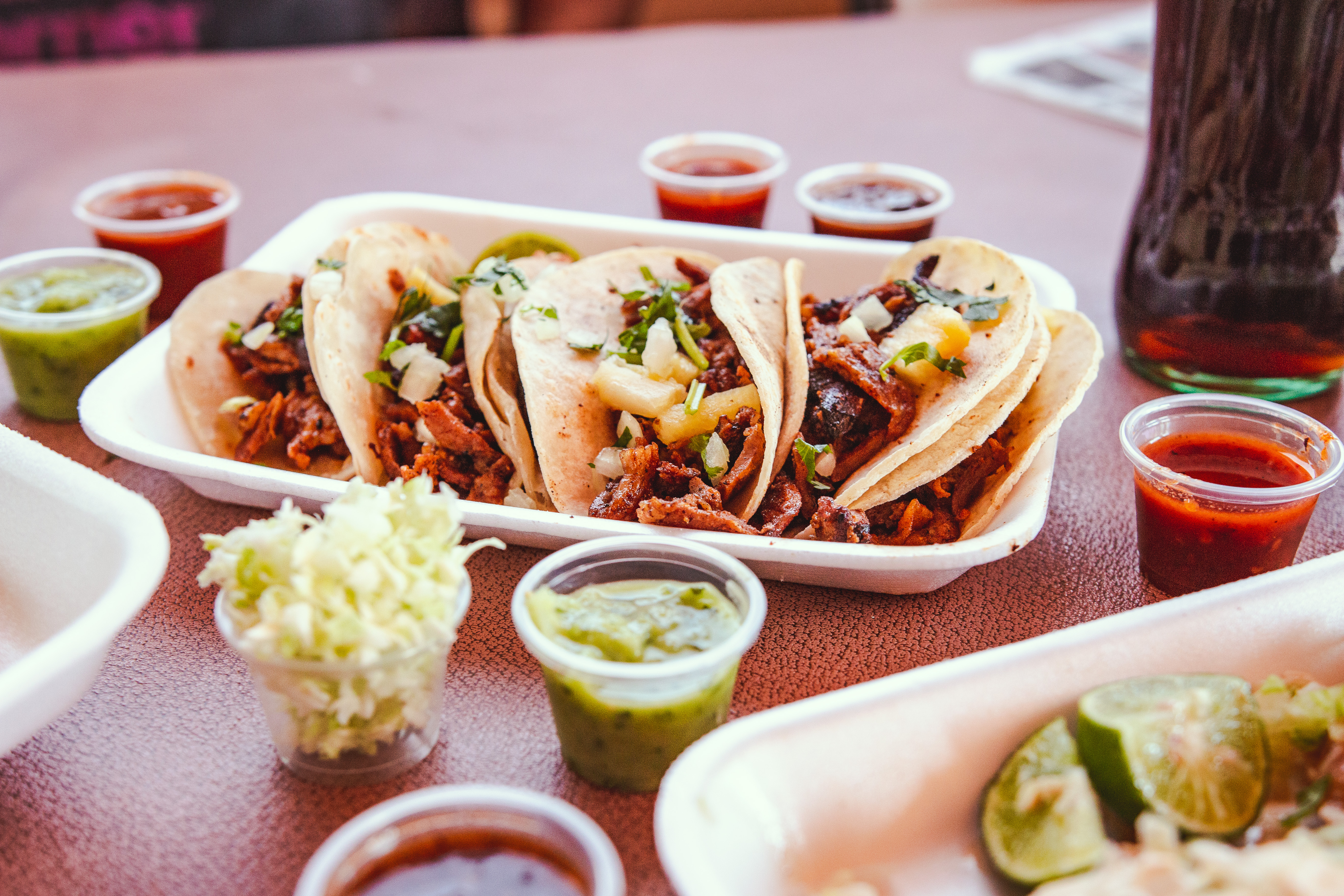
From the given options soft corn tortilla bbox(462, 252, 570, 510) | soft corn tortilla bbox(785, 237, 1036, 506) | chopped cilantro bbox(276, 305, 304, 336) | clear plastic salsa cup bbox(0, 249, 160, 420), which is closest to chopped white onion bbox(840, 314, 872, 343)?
soft corn tortilla bbox(785, 237, 1036, 506)

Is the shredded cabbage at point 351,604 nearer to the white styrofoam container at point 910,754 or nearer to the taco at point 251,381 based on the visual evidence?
the white styrofoam container at point 910,754

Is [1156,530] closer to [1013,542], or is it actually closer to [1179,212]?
[1013,542]

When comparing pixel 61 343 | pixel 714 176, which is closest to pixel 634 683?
pixel 61 343

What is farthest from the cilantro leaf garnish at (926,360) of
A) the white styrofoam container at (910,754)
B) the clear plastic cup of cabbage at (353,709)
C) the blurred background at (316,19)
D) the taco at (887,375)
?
the blurred background at (316,19)

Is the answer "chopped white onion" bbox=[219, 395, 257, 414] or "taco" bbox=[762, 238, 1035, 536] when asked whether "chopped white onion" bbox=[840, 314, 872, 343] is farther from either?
"chopped white onion" bbox=[219, 395, 257, 414]

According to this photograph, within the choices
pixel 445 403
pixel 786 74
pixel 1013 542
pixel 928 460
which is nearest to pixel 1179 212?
pixel 928 460

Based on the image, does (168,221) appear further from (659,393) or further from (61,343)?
(659,393)
